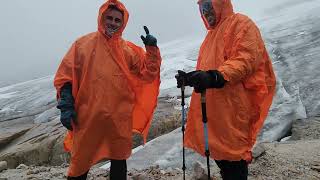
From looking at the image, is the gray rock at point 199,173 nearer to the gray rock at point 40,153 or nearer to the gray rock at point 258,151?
the gray rock at point 258,151

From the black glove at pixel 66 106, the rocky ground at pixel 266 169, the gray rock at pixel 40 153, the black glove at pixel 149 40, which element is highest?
the black glove at pixel 149 40

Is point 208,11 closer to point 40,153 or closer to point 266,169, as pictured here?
point 266,169

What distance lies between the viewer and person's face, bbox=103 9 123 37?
166 inches

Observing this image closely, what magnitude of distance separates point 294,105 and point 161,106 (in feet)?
11.5

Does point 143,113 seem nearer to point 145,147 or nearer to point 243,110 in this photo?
point 243,110

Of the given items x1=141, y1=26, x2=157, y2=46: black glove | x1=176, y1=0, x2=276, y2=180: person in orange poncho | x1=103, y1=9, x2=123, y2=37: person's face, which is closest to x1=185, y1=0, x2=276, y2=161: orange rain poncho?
x1=176, y1=0, x2=276, y2=180: person in orange poncho

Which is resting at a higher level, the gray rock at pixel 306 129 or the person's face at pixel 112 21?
the person's face at pixel 112 21

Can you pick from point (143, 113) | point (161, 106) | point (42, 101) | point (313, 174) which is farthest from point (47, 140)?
point (42, 101)

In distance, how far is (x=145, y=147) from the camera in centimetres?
711

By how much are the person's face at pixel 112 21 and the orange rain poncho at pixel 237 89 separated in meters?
1.16

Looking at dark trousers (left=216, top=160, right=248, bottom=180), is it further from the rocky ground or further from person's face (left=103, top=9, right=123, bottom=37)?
person's face (left=103, top=9, right=123, bottom=37)

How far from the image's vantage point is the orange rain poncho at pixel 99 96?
13.2 ft

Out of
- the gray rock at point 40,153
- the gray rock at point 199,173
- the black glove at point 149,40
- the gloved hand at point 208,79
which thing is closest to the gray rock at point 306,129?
the gray rock at point 199,173

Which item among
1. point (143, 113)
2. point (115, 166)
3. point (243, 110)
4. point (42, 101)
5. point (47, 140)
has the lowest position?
point (42, 101)
